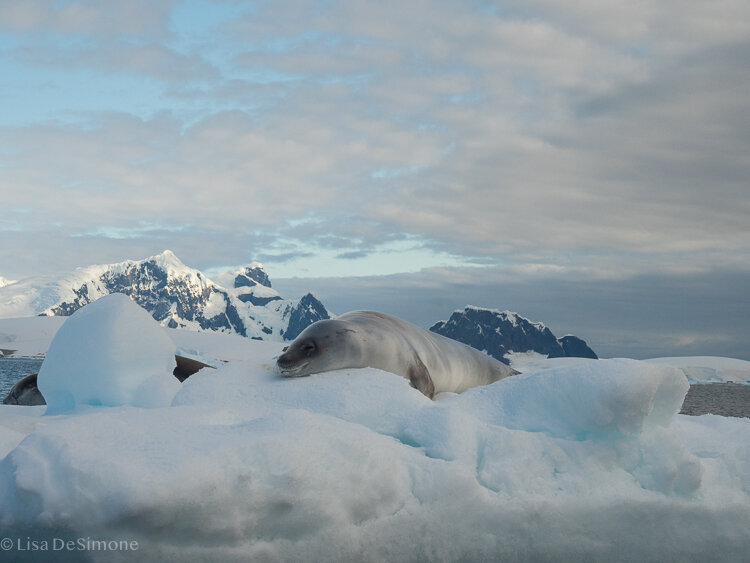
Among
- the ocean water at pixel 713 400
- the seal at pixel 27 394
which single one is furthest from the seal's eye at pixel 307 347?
the ocean water at pixel 713 400

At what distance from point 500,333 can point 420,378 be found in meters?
157

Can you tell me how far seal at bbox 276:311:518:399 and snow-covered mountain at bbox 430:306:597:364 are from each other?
13790 centimetres

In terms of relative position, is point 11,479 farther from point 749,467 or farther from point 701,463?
point 749,467

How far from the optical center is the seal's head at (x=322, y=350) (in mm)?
5465

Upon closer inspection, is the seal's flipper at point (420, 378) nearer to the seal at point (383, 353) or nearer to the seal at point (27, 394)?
the seal at point (383, 353)

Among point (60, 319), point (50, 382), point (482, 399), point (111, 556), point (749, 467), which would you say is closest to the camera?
point (111, 556)

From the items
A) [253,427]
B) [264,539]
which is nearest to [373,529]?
[264,539]

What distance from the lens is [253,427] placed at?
3.12 metres

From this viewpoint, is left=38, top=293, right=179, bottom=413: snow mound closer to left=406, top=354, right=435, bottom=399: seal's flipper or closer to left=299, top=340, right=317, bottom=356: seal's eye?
left=299, top=340, right=317, bottom=356: seal's eye

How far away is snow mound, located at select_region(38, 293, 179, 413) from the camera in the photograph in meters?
5.76

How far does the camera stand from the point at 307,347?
5.75 metres

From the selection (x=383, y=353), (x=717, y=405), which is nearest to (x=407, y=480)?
(x=383, y=353)

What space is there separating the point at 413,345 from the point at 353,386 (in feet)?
9.88

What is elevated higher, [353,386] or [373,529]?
[353,386]
